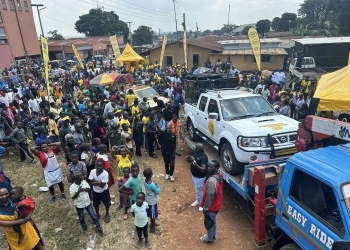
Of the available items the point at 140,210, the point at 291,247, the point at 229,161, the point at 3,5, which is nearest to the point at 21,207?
the point at 140,210

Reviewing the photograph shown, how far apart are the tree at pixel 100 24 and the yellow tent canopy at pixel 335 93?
66419mm

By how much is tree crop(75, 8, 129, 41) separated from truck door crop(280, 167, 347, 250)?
68.3 m

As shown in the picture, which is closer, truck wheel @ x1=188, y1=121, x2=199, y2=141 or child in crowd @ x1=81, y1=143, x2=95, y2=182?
child in crowd @ x1=81, y1=143, x2=95, y2=182

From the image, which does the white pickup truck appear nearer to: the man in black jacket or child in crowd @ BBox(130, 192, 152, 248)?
the man in black jacket

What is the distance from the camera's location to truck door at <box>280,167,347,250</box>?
315 cm

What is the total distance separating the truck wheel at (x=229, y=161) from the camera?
20.5 feet

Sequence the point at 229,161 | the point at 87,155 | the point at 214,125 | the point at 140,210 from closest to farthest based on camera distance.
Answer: the point at 140,210, the point at 87,155, the point at 229,161, the point at 214,125

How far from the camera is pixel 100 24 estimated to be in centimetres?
6650

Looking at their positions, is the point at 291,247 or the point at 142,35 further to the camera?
the point at 142,35

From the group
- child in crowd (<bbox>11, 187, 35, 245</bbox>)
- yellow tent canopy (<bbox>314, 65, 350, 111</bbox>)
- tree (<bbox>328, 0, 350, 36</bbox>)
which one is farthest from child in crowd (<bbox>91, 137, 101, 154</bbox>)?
tree (<bbox>328, 0, 350, 36</bbox>)

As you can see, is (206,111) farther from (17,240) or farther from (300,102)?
(17,240)

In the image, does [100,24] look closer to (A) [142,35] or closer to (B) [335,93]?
(A) [142,35]

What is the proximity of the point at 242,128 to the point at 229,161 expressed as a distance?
854 millimetres

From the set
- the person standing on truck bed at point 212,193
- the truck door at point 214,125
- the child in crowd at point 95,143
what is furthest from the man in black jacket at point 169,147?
the person standing on truck bed at point 212,193
